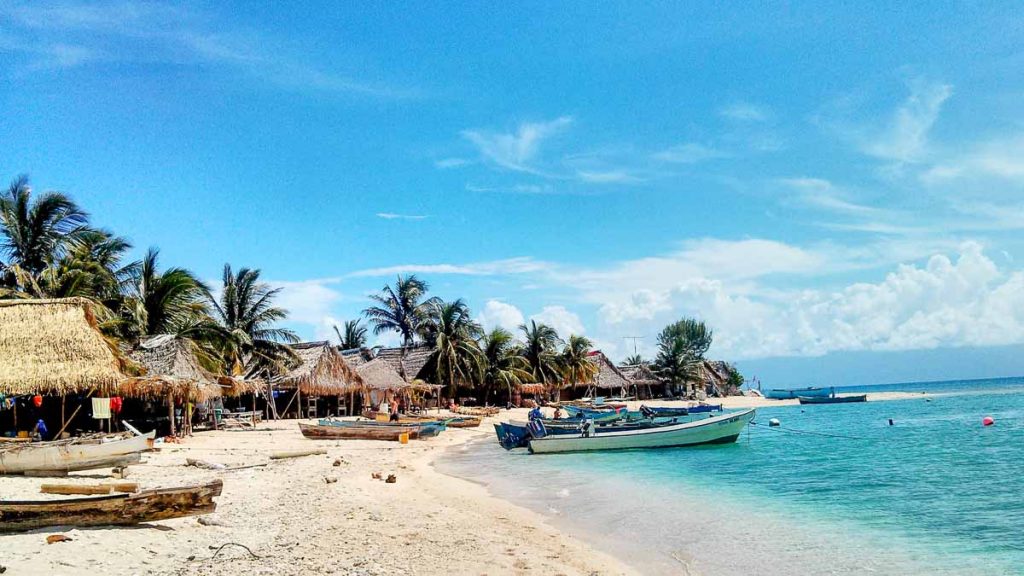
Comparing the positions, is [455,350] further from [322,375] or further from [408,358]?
[322,375]

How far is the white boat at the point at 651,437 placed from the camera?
63.1 feet

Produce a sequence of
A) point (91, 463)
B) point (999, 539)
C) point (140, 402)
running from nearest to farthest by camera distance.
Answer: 1. point (999, 539)
2. point (91, 463)
3. point (140, 402)

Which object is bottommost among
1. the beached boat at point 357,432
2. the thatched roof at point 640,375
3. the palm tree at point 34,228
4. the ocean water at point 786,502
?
the ocean water at point 786,502

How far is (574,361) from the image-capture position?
4694 centimetres

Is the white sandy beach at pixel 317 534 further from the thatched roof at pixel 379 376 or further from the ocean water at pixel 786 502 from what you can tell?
the thatched roof at pixel 379 376

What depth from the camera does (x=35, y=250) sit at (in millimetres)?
21828

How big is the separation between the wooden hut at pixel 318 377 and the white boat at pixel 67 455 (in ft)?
49.8

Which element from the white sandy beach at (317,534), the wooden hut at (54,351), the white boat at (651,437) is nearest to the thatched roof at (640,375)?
the white boat at (651,437)

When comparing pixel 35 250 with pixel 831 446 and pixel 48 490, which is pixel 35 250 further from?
pixel 831 446

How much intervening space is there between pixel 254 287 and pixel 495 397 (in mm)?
17736

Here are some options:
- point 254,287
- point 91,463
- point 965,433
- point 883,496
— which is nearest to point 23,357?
point 91,463

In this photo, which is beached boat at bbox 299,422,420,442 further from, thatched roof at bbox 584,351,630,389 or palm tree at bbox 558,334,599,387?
thatched roof at bbox 584,351,630,389

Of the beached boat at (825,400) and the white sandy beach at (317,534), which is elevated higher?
the white sandy beach at (317,534)

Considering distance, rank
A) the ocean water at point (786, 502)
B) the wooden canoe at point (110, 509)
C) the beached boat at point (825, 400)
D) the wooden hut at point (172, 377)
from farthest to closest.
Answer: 1. the beached boat at point (825, 400)
2. the wooden hut at point (172, 377)
3. the ocean water at point (786, 502)
4. the wooden canoe at point (110, 509)
